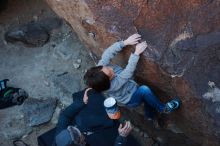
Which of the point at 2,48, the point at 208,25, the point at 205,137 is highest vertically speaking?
the point at 208,25

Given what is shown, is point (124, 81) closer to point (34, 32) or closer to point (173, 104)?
A: point (173, 104)

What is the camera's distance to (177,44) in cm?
521

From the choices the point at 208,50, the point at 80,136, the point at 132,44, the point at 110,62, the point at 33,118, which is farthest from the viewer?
the point at 33,118

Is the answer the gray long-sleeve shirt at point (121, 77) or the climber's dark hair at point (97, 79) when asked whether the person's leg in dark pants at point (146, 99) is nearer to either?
the gray long-sleeve shirt at point (121, 77)

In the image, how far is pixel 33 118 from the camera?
7074 millimetres

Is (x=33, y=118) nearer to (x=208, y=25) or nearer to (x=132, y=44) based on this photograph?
(x=132, y=44)

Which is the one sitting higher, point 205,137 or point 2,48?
point 2,48

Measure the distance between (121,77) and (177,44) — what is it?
730mm

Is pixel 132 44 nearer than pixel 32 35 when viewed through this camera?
Yes

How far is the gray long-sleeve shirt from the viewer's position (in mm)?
5348

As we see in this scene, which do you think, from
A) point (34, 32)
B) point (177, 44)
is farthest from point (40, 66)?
point (177, 44)

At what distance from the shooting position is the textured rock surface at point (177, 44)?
510 cm

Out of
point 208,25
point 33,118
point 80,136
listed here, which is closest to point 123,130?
point 80,136

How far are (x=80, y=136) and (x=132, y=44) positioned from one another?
1293 millimetres
